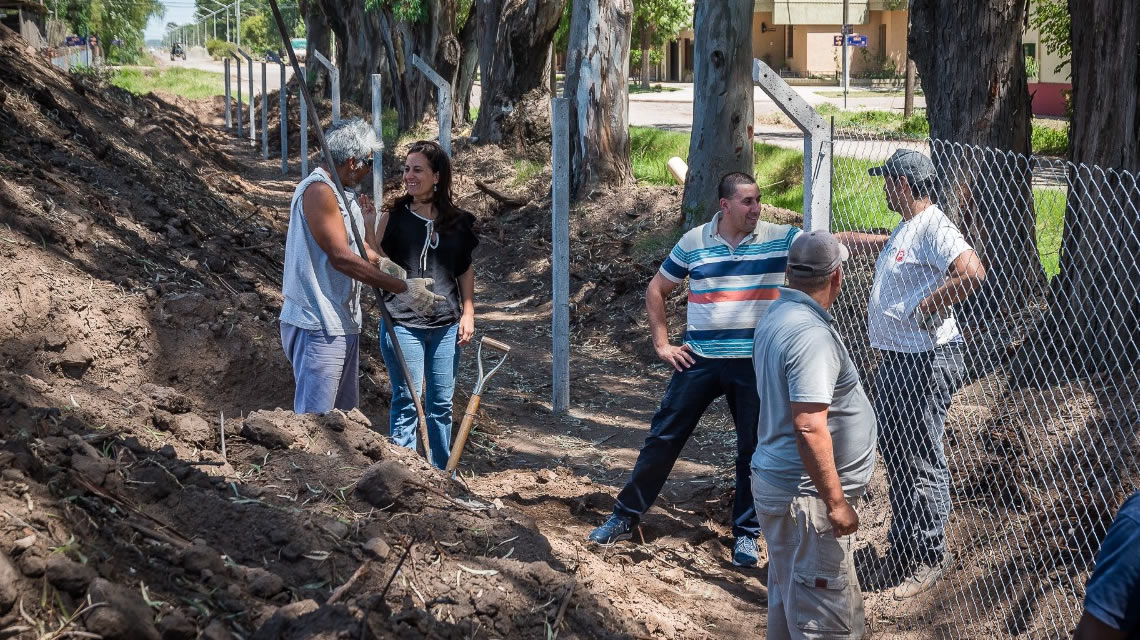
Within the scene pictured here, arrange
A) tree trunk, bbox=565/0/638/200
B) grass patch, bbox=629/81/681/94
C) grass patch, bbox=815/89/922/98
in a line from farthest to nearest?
grass patch, bbox=629/81/681/94 → grass patch, bbox=815/89/922/98 → tree trunk, bbox=565/0/638/200

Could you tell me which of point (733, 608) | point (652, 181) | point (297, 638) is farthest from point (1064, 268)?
point (652, 181)

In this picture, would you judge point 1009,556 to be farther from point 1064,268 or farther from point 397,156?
point 397,156

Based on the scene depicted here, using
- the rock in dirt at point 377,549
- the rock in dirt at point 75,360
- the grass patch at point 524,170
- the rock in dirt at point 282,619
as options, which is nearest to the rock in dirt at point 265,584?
the rock in dirt at point 282,619

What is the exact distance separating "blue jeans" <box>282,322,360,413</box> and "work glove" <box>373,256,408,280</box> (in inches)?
13.0

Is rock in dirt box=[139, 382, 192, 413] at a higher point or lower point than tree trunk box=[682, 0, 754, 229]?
lower

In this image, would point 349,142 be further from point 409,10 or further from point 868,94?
point 868,94

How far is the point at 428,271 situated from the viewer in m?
5.54

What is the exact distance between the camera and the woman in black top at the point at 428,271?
17.9 feet

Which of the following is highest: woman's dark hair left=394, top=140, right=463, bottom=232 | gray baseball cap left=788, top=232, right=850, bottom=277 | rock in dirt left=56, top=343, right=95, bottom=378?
woman's dark hair left=394, top=140, right=463, bottom=232

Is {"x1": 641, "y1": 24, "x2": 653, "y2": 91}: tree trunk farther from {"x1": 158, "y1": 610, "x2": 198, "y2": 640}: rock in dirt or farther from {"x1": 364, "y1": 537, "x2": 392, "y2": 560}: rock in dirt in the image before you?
{"x1": 158, "y1": 610, "x2": 198, "y2": 640}: rock in dirt

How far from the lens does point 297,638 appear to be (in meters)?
3.27

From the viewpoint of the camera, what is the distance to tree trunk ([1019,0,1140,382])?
5.50m

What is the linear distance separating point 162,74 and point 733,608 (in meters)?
50.2

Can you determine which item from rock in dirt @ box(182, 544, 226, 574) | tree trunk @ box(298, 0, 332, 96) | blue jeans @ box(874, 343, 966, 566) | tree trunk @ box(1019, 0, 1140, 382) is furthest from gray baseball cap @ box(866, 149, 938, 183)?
tree trunk @ box(298, 0, 332, 96)
